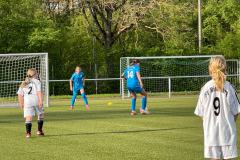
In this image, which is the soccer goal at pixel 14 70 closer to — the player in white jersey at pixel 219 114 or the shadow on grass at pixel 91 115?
the shadow on grass at pixel 91 115

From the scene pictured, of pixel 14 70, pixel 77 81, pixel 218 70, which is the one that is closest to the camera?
pixel 218 70

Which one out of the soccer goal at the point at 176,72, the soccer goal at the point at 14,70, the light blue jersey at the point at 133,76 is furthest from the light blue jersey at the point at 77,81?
the soccer goal at the point at 176,72

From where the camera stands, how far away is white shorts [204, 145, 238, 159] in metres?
9.01

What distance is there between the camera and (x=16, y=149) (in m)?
14.2

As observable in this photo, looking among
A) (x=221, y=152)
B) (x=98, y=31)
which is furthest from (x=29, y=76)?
(x=98, y=31)

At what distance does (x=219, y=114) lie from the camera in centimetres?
920

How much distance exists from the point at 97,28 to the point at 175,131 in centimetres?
3541

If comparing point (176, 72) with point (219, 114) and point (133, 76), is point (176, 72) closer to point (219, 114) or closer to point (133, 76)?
point (133, 76)

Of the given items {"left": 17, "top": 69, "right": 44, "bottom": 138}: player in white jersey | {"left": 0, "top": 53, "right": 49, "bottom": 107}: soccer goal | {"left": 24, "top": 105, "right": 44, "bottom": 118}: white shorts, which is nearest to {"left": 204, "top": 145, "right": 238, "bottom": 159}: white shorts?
{"left": 17, "top": 69, "right": 44, "bottom": 138}: player in white jersey

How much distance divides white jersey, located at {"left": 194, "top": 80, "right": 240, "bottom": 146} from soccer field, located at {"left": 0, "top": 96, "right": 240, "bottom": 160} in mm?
3333

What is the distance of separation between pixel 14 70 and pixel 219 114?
27742 millimetres

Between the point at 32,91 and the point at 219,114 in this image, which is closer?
the point at 219,114

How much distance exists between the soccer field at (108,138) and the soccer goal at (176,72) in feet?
Answer: 57.6

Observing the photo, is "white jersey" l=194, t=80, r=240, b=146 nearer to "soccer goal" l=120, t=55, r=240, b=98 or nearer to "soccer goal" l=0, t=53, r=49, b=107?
"soccer goal" l=0, t=53, r=49, b=107
